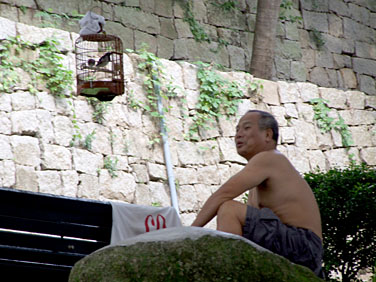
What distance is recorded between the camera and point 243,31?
35.9 feet

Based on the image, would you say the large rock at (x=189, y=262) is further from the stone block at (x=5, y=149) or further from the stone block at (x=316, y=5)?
the stone block at (x=316, y=5)

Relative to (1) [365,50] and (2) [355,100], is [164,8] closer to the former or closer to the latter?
(2) [355,100]

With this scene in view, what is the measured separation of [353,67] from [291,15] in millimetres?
1657

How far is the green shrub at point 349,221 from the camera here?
5777 millimetres

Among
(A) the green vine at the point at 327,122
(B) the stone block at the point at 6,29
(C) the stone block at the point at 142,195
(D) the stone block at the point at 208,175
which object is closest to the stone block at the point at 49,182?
(C) the stone block at the point at 142,195

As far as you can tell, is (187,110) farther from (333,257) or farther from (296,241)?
(296,241)

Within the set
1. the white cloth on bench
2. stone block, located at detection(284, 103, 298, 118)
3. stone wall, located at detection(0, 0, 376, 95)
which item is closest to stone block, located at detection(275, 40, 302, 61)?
stone wall, located at detection(0, 0, 376, 95)

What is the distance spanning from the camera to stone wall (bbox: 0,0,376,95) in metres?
9.12

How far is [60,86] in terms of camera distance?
737 cm

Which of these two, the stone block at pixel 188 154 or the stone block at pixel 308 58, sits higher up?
the stone block at pixel 308 58

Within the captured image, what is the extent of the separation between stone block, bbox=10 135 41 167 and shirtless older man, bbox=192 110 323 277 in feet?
12.3

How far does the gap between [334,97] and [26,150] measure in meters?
5.43

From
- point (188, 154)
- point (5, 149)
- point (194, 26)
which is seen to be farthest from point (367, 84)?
point (5, 149)

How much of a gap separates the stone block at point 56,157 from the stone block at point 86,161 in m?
0.09
